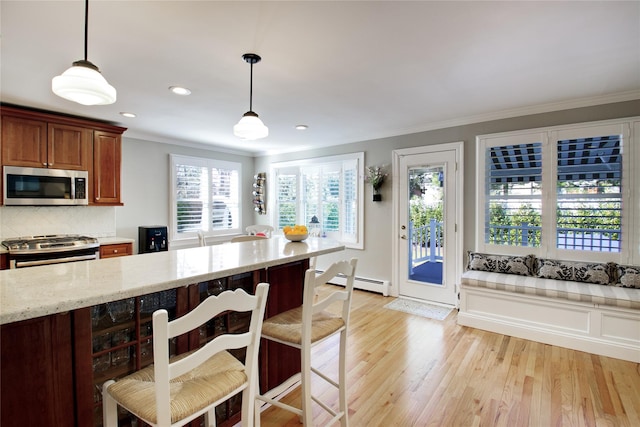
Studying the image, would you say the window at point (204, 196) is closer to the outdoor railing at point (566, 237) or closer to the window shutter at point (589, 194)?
the outdoor railing at point (566, 237)

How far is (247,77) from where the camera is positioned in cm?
275

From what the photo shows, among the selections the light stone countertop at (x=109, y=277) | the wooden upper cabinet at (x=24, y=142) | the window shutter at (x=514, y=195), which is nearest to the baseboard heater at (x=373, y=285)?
the window shutter at (x=514, y=195)

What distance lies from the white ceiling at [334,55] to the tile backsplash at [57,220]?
4.14 ft

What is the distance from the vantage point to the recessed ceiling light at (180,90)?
2973mm

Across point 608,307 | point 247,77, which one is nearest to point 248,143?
point 247,77

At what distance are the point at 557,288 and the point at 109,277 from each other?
374 centimetres

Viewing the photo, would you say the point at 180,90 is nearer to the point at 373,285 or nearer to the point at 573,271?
the point at 373,285

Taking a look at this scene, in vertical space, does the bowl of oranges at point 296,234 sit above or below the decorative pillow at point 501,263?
above

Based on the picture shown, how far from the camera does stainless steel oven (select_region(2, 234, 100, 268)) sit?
3148 millimetres

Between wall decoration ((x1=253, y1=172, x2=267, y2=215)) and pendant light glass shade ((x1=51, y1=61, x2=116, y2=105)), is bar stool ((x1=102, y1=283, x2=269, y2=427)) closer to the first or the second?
pendant light glass shade ((x1=51, y1=61, x2=116, y2=105))

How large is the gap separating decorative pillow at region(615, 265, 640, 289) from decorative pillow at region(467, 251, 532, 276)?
0.75 metres

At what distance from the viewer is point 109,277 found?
133cm

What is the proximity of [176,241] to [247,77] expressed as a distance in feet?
11.5

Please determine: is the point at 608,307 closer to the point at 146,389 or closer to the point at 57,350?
the point at 146,389
